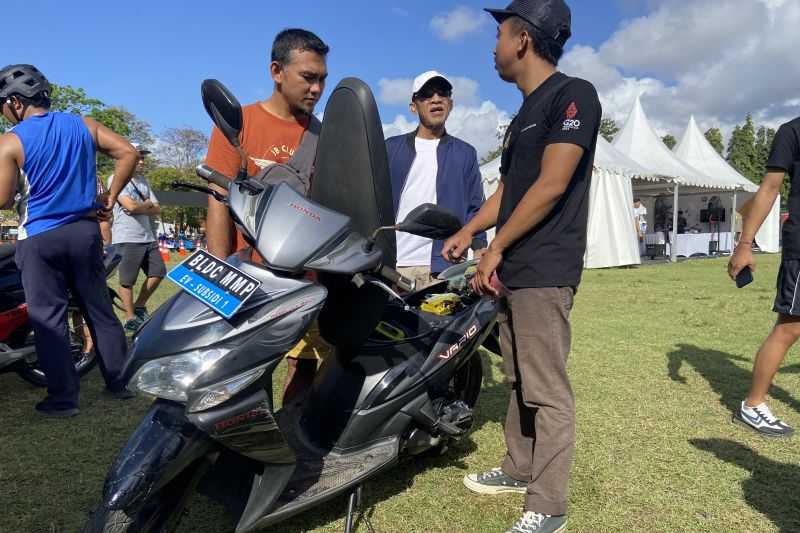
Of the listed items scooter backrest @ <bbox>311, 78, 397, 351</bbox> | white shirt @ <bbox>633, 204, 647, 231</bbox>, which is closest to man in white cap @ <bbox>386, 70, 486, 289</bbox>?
scooter backrest @ <bbox>311, 78, 397, 351</bbox>

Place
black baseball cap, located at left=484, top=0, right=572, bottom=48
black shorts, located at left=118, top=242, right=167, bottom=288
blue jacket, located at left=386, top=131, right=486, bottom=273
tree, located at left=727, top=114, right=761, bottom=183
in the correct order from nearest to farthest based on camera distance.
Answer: black baseball cap, located at left=484, top=0, right=572, bottom=48, blue jacket, located at left=386, top=131, right=486, bottom=273, black shorts, located at left=118, top=242, right=167, bottom=288, tree, located at left=727, top=114, right=761, bottom=183

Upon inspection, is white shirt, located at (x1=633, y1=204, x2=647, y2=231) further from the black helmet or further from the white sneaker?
the black helmet

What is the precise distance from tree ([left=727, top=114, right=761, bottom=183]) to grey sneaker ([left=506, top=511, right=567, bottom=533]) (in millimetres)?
60156

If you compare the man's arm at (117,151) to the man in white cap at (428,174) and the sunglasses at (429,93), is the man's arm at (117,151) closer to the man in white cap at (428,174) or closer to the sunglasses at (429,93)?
the man in white cap at (428,174)

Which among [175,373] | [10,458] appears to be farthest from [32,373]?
[175,373]

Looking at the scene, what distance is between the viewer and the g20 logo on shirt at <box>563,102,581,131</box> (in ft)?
6.44

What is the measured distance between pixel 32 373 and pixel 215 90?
124 inches

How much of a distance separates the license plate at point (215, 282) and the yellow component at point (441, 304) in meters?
1.29

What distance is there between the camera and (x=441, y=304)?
2.84m

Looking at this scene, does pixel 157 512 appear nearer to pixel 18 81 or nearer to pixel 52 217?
pixel 52 217

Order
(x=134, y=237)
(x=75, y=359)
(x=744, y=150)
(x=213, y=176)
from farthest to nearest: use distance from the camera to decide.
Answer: (x=744, y=150) < (x=134, y=237) < (x=75, y=359) < (x=213, y=176)

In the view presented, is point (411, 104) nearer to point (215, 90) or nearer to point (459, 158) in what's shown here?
point (459, 158)

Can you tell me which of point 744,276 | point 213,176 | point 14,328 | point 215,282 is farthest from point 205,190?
point 744,276

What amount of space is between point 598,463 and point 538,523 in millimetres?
823
